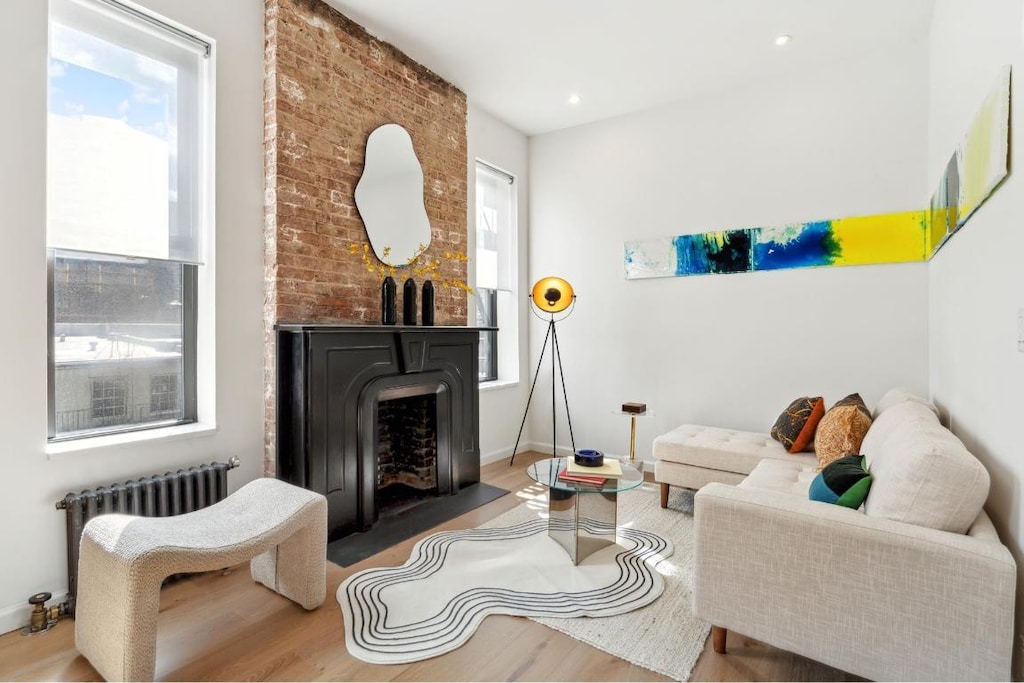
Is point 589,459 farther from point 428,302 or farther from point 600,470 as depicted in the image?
point 428,302

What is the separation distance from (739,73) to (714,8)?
88cm

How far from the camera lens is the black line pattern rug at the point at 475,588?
2.00 metres

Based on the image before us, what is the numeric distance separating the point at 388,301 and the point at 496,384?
1653mm

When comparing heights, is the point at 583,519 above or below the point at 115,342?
below

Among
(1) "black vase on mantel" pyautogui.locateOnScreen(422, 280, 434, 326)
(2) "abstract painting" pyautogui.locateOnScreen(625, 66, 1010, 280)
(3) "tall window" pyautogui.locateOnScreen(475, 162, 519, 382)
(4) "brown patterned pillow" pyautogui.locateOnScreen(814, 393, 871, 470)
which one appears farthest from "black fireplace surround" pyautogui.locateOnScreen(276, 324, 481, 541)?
(4) "brown patterned pillow" pyautogui.locateOnScreen(814, 393, 871, 470)

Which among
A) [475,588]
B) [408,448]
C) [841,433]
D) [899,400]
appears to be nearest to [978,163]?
[899,400]

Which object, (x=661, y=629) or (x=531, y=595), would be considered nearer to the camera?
(x=661, y=629)

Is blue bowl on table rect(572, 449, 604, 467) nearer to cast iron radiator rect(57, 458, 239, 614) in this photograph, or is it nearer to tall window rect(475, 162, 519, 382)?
cast iron radiator rect(57, 458, 239, 614)

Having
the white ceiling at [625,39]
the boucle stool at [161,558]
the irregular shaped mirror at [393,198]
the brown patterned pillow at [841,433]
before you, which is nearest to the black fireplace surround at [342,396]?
the boucle stool at [161,558]

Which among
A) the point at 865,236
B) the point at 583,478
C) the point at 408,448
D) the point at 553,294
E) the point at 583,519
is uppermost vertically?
the point at 865,236

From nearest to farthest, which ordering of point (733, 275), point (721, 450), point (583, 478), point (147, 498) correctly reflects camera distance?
point (147, 498)
point (583, 478)
point (721, 450)
point (733, 275)

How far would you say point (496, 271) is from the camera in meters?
4.79

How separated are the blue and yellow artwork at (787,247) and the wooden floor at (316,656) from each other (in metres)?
2.71

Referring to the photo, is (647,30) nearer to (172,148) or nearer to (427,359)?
(427,359)
